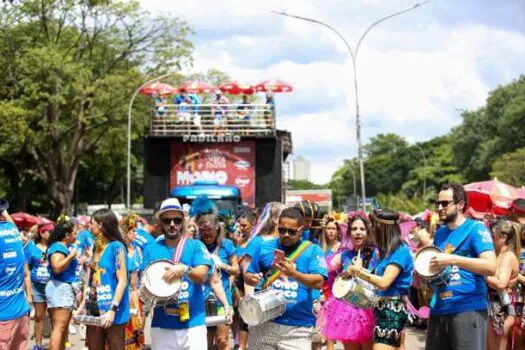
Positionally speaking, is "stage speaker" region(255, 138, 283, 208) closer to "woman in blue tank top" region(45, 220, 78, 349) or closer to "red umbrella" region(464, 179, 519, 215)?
"red umbrella" region(464, 179, 519, 215)

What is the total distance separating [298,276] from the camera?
6387mm

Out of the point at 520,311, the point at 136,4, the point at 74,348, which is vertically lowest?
the point at 74,348

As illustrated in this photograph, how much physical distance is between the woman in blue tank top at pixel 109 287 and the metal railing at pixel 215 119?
20.9m

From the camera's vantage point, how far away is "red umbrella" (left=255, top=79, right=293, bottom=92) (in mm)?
31891

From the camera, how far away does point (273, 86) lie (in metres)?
32.0

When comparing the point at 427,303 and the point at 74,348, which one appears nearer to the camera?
the point at 427,303

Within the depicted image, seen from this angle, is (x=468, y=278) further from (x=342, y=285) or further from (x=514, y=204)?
(x=514, y=204)

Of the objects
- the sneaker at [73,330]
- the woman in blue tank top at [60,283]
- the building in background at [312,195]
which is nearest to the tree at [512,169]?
the building in background at [312,195]

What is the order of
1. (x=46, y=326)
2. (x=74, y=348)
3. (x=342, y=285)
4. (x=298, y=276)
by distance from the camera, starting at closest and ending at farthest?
(x=298, y=276)
(x=342, y=285)
(x=74, y=348)
(x=46, y=326)

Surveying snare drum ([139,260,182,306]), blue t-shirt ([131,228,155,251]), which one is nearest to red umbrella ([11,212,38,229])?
blue t-shirt ([131,228,155,251])

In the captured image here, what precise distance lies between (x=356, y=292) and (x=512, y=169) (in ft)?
174

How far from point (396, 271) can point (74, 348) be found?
23.7 feet

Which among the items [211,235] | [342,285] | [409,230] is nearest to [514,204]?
[211,235]

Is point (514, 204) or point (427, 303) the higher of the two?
point (514, 204)
